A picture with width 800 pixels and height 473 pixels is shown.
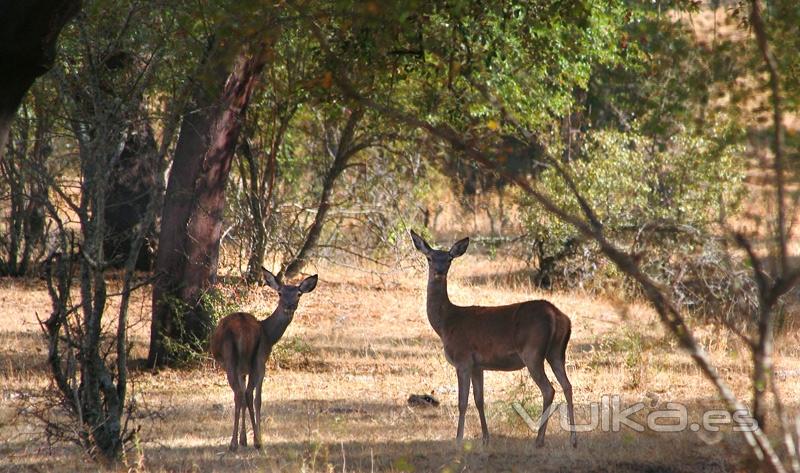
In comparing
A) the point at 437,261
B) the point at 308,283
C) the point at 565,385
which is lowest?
the point at 565,385

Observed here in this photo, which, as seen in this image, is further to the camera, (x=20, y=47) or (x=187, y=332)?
(x=187, y=332)

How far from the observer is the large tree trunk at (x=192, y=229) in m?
14.2

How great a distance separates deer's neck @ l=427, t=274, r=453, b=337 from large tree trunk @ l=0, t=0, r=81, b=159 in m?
5.23

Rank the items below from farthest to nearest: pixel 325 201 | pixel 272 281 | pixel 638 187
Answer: pixel 638 187 < pixel 325 201 < pixel 272 281

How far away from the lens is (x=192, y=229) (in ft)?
47.1

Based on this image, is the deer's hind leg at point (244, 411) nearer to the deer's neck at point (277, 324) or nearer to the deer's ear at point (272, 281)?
the deer's neck at point (277, 324)

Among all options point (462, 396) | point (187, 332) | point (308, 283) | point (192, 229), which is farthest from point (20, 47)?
point (187, 332)

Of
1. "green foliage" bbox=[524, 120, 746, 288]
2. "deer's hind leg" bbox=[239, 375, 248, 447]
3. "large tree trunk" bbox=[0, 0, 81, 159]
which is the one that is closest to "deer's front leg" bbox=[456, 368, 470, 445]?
"deer's hind leg" bbox=[239, 375, 248, 447]

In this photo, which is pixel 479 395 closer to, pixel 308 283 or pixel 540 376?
pixel 540 376

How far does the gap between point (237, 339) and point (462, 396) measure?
1917 mm

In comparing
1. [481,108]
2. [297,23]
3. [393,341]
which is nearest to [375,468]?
[297,23]

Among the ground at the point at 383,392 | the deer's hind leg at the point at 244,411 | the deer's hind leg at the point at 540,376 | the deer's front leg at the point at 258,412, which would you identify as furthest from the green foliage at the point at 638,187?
the deer's hind leg at the point at 244,411

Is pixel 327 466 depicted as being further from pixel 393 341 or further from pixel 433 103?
pixel 393 341

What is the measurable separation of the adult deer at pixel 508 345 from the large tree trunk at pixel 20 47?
4.76 m
